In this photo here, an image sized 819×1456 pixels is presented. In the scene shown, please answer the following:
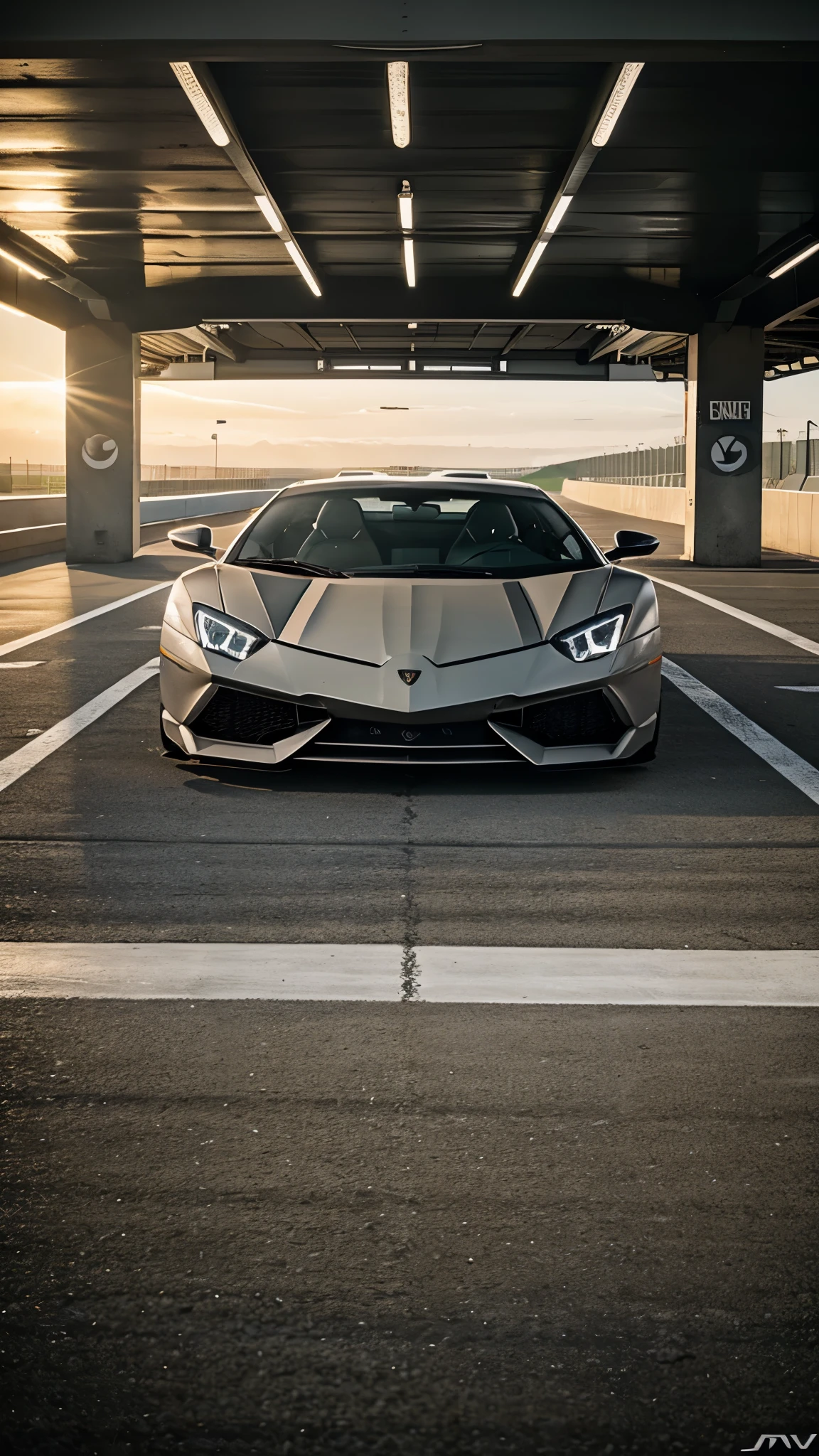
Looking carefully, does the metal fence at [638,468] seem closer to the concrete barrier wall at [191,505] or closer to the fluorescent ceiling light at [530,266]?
the concrete barrier wall at [191,505]

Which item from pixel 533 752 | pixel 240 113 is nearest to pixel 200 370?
pixel 240 113

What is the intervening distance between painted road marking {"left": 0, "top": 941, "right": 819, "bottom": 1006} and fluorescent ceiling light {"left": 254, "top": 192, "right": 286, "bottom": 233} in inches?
568

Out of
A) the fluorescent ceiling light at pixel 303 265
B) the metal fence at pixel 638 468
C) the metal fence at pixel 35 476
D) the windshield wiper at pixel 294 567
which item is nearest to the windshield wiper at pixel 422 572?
the windshield wiper at pixel 294 567

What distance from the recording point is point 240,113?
1363 cm

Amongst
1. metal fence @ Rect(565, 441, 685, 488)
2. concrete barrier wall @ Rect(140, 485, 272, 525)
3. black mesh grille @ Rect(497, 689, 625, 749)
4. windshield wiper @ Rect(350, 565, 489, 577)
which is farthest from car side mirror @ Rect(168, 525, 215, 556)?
metal fence @ Rect(565, 441, 685, 488)

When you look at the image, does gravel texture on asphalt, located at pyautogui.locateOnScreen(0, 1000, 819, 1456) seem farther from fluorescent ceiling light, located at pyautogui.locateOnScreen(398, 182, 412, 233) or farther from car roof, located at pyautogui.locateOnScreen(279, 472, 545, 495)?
fluorescent ceiling light, located at pyautogui.locateOnScreen(398, 182, 412, 233)

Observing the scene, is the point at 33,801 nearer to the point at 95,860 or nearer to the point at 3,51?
the point at 95,860

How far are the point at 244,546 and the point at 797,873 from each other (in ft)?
11.2

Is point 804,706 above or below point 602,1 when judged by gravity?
below


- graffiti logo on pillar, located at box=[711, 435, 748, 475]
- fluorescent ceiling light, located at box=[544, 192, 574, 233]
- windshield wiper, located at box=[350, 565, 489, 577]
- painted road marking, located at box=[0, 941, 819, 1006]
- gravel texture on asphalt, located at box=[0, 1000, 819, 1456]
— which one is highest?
fluorescent ceiling light, located at box=[544, 192, 574, 233]

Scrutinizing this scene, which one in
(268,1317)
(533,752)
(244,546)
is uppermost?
(244,546)

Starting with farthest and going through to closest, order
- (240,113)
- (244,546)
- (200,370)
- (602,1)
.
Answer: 1. (200,370)
2. (240,113)
3. (602,1)
4. (244,546)

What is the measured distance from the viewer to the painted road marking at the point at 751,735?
689cm

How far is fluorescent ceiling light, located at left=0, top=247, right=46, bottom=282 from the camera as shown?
20.7m
